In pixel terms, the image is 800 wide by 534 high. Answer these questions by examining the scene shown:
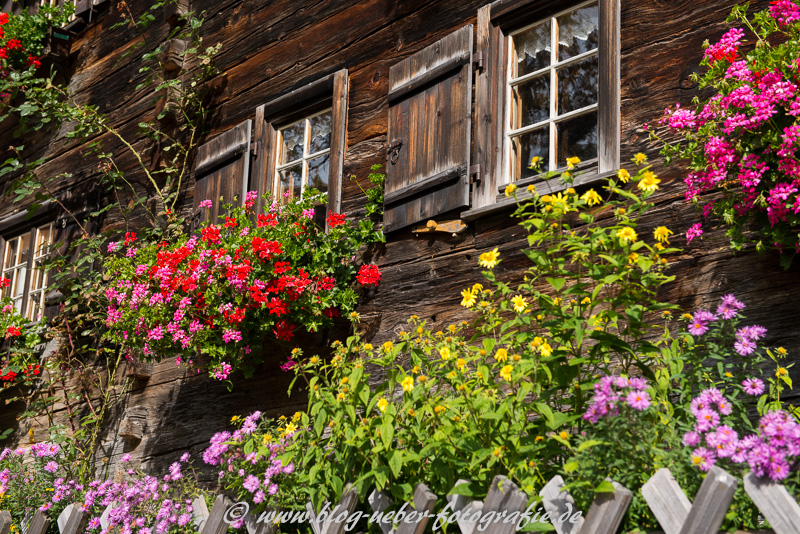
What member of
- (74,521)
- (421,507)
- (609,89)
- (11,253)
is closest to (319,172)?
(609,89)

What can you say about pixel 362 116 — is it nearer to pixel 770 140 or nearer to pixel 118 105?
pixel 770 140

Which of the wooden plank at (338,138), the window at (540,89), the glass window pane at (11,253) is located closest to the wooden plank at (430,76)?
the window at (540,89)

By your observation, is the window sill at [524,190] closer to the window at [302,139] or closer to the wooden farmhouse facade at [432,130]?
the wooden farmhouse facade at [432,130]

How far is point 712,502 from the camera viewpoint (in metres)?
2.10

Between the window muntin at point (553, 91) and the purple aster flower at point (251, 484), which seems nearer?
the purple aster flower at point (251, 484)

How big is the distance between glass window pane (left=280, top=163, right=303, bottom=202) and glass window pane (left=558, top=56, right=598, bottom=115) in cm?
195

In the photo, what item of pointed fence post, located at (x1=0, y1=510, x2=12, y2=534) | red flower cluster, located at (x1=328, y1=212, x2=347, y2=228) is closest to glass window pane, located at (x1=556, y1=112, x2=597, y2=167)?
red flower cluster, located at (x1=328, y1=212, x2=347, y2=228)

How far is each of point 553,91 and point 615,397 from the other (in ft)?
7.18

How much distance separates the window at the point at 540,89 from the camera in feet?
12.6

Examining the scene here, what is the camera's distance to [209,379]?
Result: 5.41 metres

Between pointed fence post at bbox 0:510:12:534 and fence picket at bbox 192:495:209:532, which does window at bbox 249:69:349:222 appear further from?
pointed fence post at bbox 0:510:12:534

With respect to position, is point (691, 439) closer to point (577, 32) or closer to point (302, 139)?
point (577, 32)

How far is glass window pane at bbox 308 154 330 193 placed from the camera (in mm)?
5257

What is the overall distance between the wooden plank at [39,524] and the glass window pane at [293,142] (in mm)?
2587
